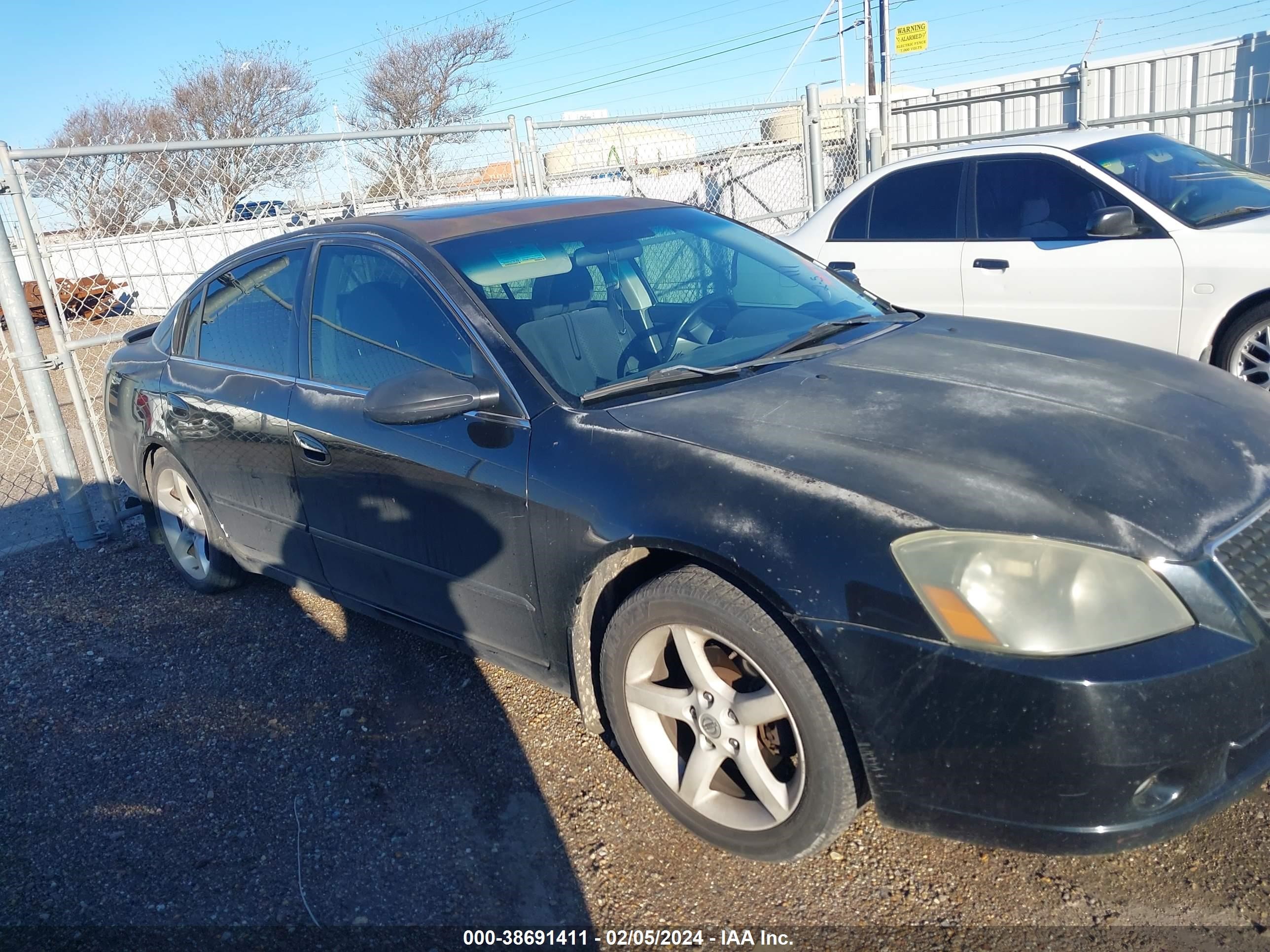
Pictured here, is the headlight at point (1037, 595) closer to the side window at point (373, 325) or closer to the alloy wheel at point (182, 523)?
the side window at point (373, 325)

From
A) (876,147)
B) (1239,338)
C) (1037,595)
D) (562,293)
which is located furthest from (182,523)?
(876,147)

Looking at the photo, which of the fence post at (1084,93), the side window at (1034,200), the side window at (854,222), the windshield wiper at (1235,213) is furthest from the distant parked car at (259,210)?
the fence post at (1084,93)

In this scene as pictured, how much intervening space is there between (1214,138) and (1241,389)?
1107cm

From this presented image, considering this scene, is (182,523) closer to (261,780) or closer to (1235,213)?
(261,780)

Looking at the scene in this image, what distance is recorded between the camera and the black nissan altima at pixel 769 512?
6.63 ft

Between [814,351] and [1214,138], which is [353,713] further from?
[1214,138]

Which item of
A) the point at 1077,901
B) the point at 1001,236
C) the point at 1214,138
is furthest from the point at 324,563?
the point at 1214,138

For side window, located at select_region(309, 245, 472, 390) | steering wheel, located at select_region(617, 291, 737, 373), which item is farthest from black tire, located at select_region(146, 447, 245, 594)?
steering wheel, located at select_region(617, 291, 737, 373)

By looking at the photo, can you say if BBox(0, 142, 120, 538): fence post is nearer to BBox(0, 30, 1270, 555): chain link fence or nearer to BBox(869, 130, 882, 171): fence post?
BBox(0, 30, 1270, 555): chain link fence

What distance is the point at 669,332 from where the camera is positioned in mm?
3240

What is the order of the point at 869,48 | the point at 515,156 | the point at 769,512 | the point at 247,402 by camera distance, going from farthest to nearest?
the point at 869,48, the point at 515,156, the point at 247,402, the point at 769,512

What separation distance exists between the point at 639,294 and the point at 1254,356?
12.1 feet

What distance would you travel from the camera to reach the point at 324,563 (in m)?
3.68

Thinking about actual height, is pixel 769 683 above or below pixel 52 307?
below
